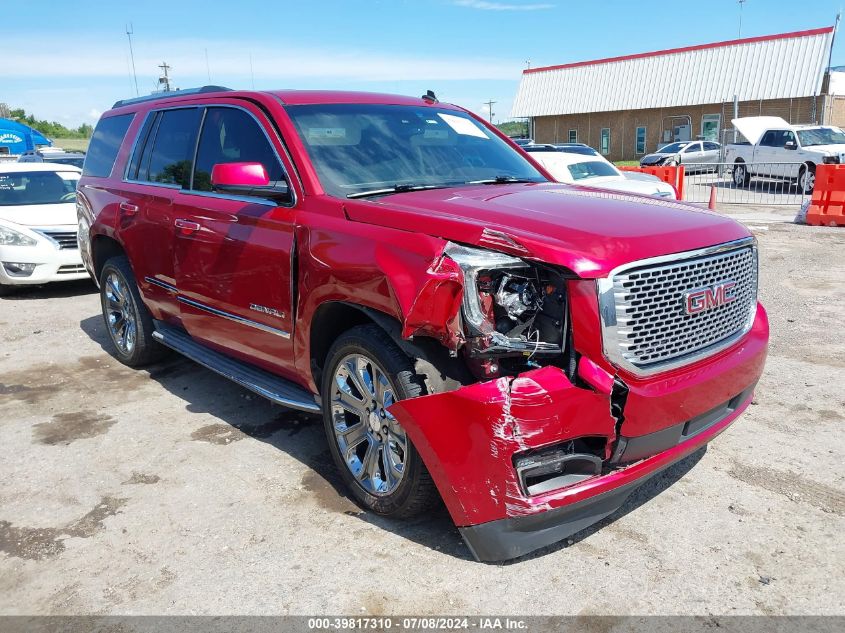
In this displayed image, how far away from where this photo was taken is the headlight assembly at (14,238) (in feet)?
30.0

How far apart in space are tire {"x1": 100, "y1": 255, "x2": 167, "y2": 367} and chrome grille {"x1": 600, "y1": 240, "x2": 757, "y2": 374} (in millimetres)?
4126

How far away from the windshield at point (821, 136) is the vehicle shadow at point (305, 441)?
18.8 m

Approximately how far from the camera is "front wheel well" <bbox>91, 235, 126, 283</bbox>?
234 inches

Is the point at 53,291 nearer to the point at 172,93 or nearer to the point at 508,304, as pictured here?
the point at 172,93

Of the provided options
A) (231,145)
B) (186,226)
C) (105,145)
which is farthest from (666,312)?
(105,145)

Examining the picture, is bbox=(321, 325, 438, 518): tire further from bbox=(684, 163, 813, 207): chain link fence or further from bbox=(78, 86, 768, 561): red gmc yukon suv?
bbox=(684, 163, 813, 207): chain link fence

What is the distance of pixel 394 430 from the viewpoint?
326 centimetres

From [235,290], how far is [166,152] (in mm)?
1591

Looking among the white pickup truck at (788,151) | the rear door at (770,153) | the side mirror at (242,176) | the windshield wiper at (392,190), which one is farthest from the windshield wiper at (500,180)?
the rear door at (770,153)

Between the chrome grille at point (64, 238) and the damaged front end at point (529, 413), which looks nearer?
the damaged front end at point (529, 413)

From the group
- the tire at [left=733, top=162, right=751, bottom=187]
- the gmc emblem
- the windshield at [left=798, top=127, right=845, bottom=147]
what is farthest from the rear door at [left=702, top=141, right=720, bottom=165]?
the gmc emblem

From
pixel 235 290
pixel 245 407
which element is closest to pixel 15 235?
pixel 245 407

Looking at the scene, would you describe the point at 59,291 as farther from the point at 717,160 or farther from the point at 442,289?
the point at 717,160

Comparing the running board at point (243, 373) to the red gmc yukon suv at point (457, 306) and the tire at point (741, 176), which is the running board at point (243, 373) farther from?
the tire at point (741, 176)
